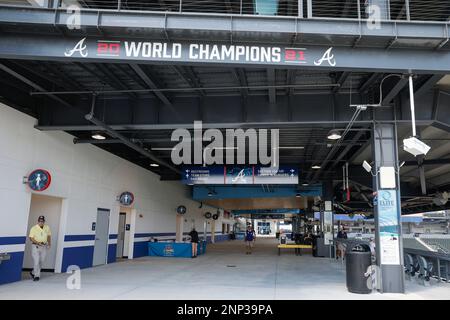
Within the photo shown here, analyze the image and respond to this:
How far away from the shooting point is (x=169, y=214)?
76.7 feet

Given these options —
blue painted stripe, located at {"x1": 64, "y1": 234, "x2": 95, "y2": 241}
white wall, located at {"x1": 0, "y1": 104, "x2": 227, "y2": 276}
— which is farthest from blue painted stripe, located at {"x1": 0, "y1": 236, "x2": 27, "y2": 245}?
blue painted stripe, located at {"x1": 64, "y1": 234, "x2": 95, "y2": 241}

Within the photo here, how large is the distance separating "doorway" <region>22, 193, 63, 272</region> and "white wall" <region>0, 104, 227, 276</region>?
28 cm

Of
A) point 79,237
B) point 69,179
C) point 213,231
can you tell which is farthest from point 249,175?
point 213,231

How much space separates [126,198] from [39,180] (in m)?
6.19

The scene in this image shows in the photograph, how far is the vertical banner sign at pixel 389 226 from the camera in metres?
9.47

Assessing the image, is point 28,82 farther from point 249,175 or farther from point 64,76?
point 249,175

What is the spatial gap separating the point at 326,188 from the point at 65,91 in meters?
15.5

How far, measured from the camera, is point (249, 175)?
16516mm

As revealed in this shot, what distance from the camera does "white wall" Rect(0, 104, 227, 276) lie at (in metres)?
9.96

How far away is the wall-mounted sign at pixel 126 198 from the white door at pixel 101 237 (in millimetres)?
1052

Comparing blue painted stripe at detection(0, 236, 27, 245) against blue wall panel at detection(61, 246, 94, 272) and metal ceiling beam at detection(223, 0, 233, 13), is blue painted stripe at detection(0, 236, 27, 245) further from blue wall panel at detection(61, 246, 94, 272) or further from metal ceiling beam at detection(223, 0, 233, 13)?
metal ceiling beam at detection(223, 0, 233, 13)

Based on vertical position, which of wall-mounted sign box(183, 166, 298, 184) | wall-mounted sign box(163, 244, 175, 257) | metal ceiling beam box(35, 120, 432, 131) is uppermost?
metal ceiling beam box(35, 120, 432, 131)

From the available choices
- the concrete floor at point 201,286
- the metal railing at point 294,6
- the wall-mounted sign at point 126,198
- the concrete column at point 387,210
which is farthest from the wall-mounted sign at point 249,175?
the metal railing at point 294,6
